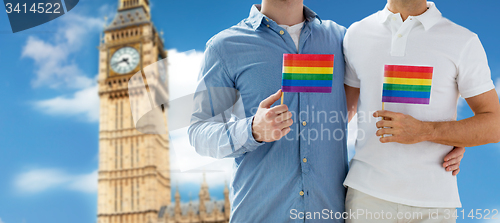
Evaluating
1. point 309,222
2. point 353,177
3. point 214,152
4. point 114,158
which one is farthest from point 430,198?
point 114,158

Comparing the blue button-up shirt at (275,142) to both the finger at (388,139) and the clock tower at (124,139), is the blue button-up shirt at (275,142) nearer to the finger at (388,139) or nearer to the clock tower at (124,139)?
the finger at (388,139)

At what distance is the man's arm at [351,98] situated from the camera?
1.23 meters

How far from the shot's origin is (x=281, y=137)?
3.43 ft

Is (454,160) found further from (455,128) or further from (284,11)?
(284,11)

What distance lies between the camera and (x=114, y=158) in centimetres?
2055

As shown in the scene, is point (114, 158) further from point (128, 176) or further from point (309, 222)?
point (309, 222)

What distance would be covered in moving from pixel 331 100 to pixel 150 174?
1968 cm

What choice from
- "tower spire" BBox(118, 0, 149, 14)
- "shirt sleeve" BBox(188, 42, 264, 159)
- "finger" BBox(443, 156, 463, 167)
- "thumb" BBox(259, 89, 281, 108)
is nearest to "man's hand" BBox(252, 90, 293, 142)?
"thumb" BBox(259, 89, 281, 108)

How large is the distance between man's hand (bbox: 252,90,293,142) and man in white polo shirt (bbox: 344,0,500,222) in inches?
8.9

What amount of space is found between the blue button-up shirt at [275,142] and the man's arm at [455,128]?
18 centimetres

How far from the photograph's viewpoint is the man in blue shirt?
109 cm

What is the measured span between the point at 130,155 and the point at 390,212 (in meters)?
20.5

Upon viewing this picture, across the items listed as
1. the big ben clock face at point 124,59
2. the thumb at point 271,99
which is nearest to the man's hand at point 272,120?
the thumb at point 271,99

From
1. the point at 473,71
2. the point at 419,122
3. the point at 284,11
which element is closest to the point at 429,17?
the point at 473,71
